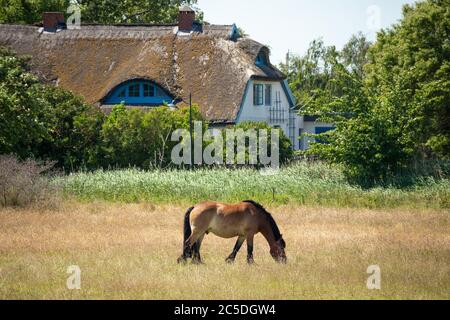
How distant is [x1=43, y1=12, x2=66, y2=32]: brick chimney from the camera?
183 feet

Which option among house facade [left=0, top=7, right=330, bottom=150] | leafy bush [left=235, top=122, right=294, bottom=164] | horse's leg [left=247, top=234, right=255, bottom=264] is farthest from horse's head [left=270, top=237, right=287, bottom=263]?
house facade [left=0, top=7, right=330, bottom=150]

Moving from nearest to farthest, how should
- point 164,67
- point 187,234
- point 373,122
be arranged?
1. point 187,234
2. point 373,122
3. point 164,67

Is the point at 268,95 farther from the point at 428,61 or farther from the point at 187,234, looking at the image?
the point at 187,234

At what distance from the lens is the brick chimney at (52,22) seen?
55.8m

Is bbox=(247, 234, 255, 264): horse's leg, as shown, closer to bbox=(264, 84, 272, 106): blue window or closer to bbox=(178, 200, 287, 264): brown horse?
bbox=(178, 200, 287, 264): brown horse

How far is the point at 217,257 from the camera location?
57.6 ft

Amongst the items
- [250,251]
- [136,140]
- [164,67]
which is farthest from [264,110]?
[250,251]

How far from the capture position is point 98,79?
52.2 meters

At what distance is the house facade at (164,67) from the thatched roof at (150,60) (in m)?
0.05

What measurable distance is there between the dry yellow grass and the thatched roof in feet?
80.4

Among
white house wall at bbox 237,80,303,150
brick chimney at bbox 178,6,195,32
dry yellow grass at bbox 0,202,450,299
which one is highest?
brick chimney at bbox 178,6,195,32

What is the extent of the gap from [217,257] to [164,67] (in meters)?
34.8

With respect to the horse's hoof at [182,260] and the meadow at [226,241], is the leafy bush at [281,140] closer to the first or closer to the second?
the meadow at [226,241]
